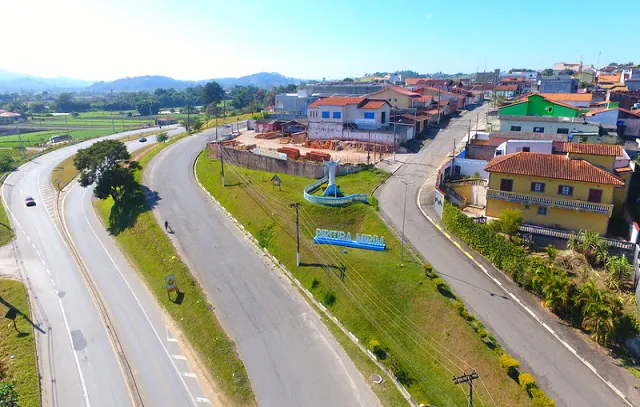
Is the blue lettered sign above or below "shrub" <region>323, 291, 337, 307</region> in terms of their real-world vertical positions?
above

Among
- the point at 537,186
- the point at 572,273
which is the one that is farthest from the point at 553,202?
the point at 572,273

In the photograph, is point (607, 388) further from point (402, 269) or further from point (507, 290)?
point (402, 269)

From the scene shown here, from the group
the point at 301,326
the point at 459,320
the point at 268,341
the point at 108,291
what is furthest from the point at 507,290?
the point at 108,291

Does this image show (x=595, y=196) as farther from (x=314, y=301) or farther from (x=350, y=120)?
(x=350, y=120)

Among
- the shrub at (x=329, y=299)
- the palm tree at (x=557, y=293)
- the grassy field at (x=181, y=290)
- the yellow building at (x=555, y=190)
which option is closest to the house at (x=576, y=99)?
the yellow building at (x=555, y=190)

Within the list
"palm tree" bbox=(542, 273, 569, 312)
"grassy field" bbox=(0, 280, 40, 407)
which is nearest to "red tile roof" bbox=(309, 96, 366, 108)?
"palm tree" bbox=(542, 273, 569, 312)

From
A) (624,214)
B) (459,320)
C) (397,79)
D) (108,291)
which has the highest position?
(397,79)

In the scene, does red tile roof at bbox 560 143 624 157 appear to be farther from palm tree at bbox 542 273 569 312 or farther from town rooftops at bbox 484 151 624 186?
palm tree at bbox 542 273 569 312

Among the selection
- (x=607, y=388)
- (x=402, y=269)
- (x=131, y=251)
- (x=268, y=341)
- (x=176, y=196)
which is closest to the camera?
(x=607, y=388)
